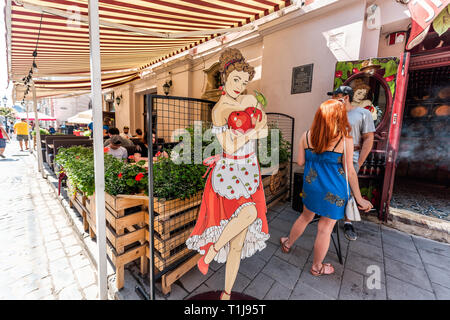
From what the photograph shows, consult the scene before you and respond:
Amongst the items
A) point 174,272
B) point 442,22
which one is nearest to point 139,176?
point 174,272

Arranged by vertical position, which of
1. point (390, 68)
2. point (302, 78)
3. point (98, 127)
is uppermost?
point (302, 78)

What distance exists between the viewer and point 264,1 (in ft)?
9.08

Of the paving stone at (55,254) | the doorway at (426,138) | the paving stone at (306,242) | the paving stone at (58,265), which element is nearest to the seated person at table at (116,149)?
the paving stone at (55,254)

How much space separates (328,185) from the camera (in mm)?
2049

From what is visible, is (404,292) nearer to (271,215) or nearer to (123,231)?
(271,215)

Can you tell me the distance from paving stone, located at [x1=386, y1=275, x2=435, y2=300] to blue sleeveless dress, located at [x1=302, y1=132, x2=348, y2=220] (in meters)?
1.00

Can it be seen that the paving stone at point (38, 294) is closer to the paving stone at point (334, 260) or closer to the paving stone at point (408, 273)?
the paving stone at point (334, 260)

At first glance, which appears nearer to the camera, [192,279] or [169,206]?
[169,206]

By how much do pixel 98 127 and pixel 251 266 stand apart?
7.60 feet

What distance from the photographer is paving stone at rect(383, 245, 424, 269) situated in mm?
2545

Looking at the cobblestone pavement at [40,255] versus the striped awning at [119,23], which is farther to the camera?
the striped awning at [119,23]

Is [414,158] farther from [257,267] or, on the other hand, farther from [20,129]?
[20,129]

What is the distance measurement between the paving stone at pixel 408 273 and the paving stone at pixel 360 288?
35 cm

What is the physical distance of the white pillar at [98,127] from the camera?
5.24 ft
